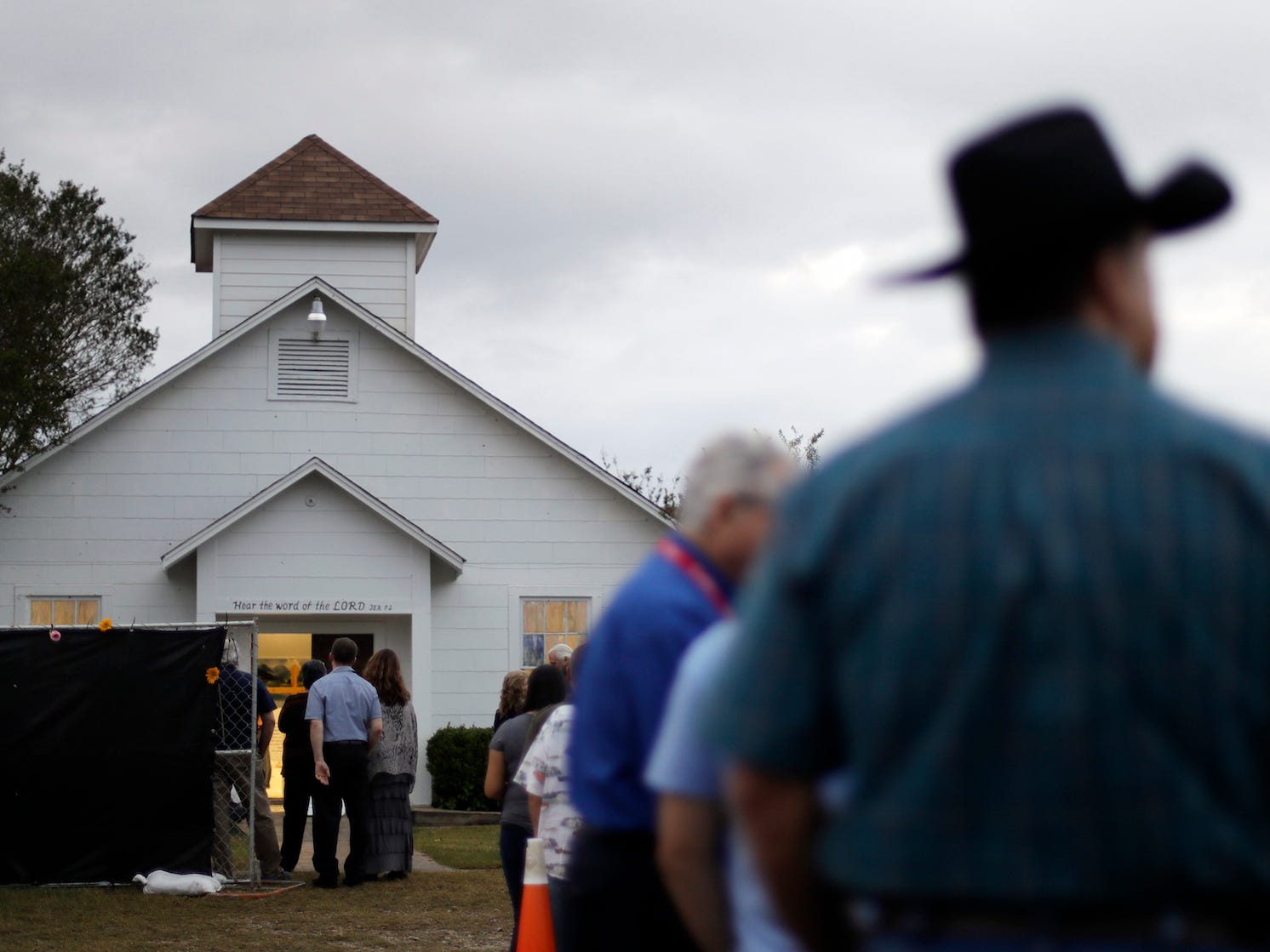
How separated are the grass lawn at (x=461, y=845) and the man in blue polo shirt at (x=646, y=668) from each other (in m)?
12.8

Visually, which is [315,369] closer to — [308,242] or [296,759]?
[308,242]

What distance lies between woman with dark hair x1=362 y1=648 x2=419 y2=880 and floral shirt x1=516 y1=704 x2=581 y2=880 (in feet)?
26.7

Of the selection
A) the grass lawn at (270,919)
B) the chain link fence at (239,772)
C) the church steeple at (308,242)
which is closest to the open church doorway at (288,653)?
the church steeple at (308,242)

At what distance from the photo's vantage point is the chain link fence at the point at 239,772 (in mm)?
14773

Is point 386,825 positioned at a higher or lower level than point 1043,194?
lower

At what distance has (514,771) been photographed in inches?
360

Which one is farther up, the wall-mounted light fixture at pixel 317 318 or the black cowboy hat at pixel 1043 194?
the wall-mounted light fixture at pixel 317 318

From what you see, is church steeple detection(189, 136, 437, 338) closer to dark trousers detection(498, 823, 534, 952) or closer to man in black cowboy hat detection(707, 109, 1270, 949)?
dark trousers detection(498, 823, 534, 952)

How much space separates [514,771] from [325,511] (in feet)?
42.6

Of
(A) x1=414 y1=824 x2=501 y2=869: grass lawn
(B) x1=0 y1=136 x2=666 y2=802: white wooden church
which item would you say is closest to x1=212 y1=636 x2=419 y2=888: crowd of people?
(A) x1=414 y1=824 x2=501 y2=869: grass lawn

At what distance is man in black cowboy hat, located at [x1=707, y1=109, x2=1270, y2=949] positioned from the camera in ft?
5.94

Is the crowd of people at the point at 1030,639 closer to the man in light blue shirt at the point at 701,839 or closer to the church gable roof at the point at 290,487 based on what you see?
the man in light blue shirt at the point at 701,839

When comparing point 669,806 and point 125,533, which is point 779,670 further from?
point 125,533

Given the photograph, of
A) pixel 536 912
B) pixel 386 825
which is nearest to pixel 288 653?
pixel 386 825
